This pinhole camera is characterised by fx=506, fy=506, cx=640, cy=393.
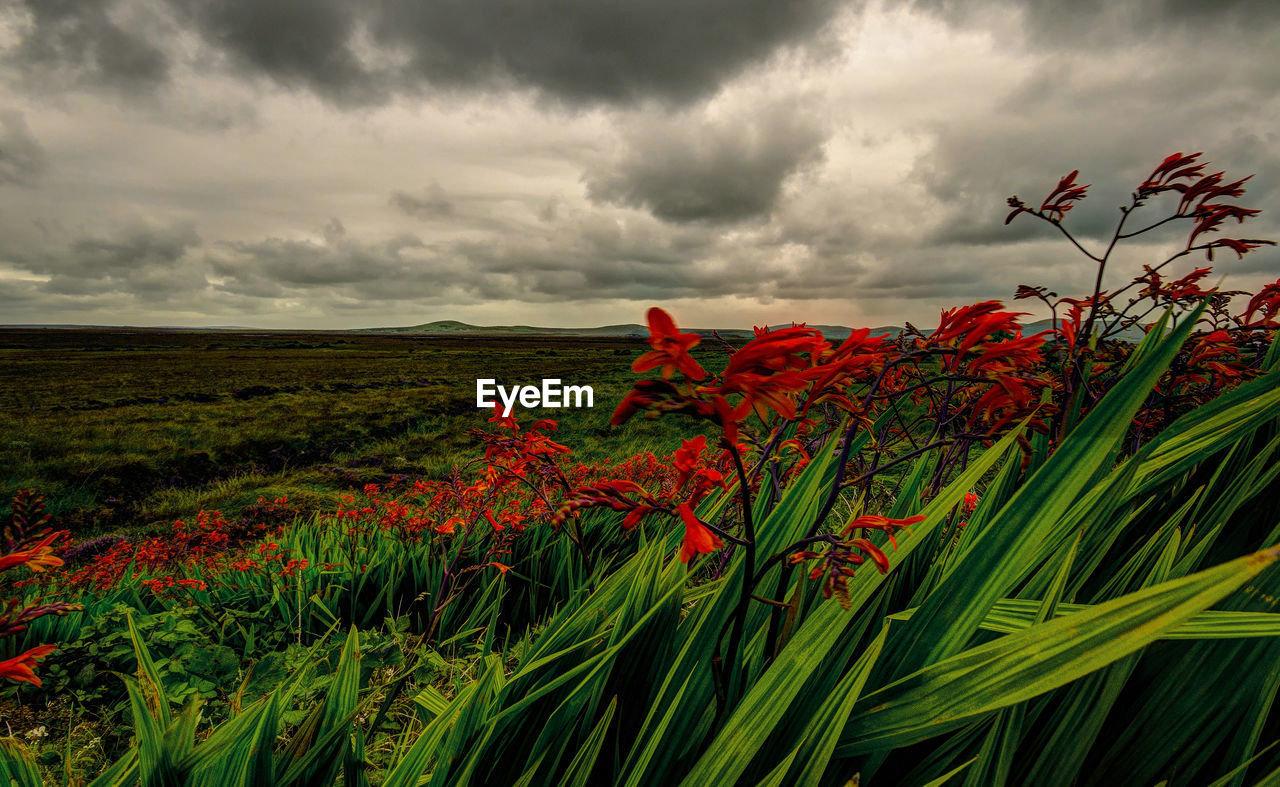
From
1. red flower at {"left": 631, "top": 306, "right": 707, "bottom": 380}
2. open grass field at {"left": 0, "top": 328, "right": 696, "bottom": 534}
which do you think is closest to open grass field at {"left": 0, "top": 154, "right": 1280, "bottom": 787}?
red flower at {"left": 631, "top": 306, "right": 707, "bottom": 380}

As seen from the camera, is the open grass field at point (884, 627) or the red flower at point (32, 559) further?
the red flower at point (32, 559)

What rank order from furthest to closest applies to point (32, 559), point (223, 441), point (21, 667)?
point (223, 441), point (32, 559), point (21, 667)

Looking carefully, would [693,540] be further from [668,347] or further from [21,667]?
[21,667]

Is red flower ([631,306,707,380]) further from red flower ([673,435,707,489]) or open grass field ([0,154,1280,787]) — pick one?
red flower ([673,435,707,489])

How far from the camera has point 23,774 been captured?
2.81 feet

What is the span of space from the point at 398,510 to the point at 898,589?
12.8 feet

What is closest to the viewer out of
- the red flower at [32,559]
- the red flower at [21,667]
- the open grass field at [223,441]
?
→ the red flower at [21,667]

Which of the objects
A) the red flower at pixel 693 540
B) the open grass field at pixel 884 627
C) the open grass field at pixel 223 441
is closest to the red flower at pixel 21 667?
the open grass field at pixel 884 627

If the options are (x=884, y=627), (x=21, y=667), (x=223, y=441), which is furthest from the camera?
(x=223, y=441)

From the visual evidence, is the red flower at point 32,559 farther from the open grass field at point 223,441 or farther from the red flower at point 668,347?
the open grass field at point 223,441

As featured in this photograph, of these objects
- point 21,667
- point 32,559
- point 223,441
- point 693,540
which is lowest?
point 223,441

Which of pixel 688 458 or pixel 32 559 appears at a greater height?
pixel 688 458

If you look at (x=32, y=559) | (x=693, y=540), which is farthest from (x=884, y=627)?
(x=32, y=559)

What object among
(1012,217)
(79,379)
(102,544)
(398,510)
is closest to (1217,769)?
(1012,217)
